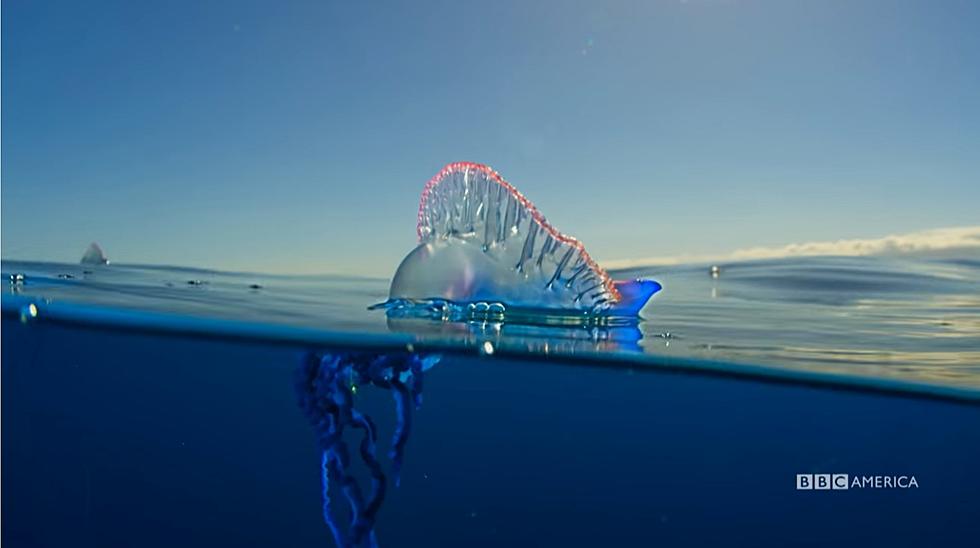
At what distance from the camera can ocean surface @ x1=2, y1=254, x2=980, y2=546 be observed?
7164 mm

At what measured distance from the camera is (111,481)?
90.0 feet

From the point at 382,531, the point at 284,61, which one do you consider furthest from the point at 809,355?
the point at 382,531

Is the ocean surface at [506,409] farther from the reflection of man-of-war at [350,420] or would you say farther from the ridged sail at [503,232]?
the ridged sail at [503,232]

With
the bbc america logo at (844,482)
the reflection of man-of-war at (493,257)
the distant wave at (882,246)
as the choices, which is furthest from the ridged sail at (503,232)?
the bbc america logo at (844,482)

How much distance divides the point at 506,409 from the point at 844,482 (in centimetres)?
745

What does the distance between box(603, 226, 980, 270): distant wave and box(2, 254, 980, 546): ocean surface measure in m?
0.16

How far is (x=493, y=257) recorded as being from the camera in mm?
4777

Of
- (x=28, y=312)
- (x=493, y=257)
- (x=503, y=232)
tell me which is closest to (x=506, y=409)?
(x=28, y=312)

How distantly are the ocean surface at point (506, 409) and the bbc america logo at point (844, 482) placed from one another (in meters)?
0.50

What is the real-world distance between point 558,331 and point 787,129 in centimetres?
255

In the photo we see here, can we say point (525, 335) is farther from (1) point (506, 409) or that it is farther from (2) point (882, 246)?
(1) point (506, 409)

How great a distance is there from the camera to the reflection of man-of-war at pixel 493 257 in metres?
4.66

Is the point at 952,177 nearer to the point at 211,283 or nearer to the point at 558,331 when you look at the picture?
the point at 558,331

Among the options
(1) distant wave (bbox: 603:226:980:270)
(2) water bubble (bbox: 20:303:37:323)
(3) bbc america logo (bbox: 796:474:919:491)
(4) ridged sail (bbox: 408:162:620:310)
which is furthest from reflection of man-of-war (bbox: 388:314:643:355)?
(3) bbc america logo (bbox: 796:474:919:491)
